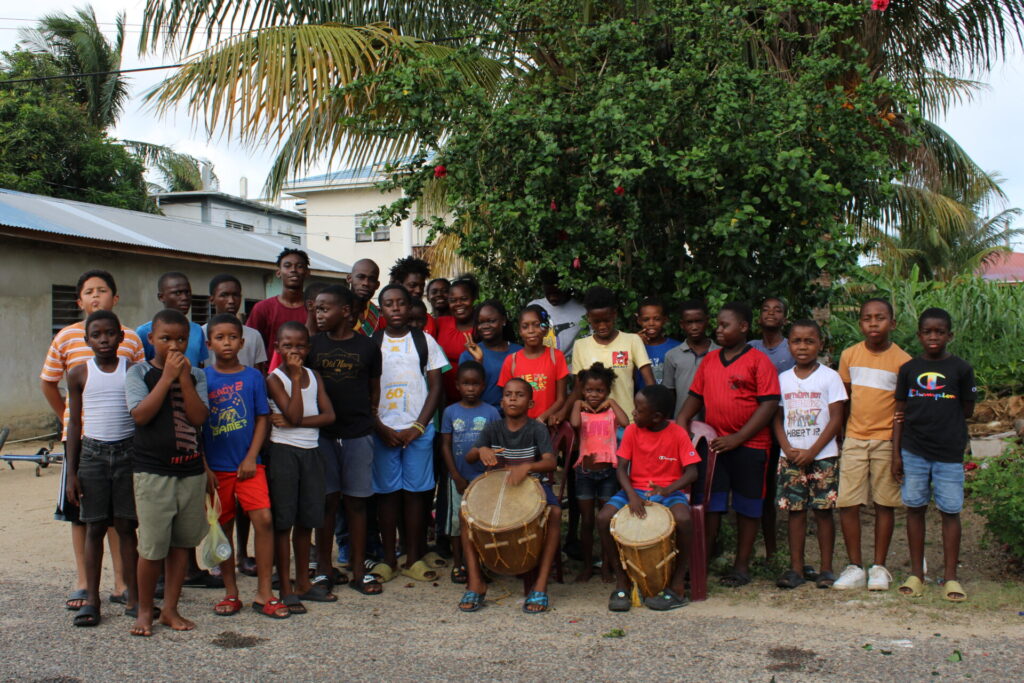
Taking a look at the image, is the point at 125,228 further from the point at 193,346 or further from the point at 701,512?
the point at 701,512

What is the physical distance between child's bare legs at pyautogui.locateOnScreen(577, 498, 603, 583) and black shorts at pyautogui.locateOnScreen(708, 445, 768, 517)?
711 mm

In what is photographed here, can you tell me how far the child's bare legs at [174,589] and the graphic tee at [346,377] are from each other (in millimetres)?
1062

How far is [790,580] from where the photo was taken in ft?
17.3

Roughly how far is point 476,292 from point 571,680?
10.7 ft

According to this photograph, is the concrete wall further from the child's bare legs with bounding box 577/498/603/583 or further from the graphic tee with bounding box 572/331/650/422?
the child's bare legs with bounding box 577/498/603/583

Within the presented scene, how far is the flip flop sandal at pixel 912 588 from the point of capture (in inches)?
197

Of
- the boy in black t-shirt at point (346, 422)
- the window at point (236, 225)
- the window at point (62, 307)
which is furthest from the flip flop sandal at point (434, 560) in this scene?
the window at point (236, 225)

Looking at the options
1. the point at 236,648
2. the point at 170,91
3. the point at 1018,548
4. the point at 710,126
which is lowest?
the point at 236,648

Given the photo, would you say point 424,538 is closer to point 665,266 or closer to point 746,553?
point 746,553

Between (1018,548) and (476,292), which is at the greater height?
(476,292)

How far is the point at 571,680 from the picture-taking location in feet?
12.9

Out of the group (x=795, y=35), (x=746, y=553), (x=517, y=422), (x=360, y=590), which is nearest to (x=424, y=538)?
(x=360, y=590)

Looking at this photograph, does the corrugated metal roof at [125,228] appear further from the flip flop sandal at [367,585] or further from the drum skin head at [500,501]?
the drum skin head at [500,501]

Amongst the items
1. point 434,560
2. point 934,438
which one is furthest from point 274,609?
point 934,438
